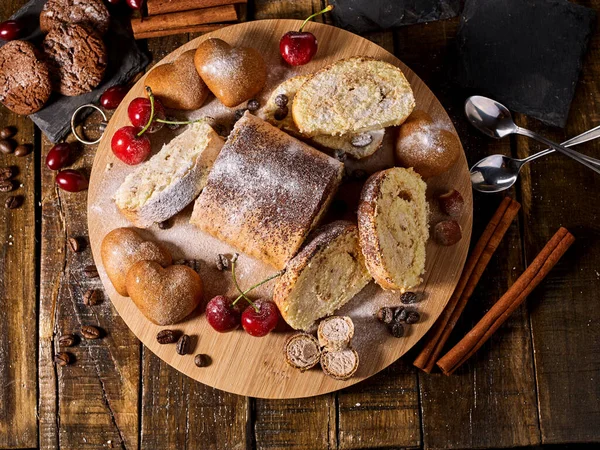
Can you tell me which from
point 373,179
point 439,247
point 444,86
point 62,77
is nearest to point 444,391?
point 439,247

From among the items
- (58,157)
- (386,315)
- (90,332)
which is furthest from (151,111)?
(386,315)

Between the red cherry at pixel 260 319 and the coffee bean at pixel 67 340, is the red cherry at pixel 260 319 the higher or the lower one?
the higher one

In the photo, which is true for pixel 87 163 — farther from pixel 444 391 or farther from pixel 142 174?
pixel 444 391

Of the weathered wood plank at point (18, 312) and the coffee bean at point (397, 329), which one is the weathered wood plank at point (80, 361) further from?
the coffee bean at point (397, 329)

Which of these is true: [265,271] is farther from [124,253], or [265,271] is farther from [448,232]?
[448,232]

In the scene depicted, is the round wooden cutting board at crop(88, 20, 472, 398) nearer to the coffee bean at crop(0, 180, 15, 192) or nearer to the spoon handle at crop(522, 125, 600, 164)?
the spoon handle at crop(522, 125, 600, 164)

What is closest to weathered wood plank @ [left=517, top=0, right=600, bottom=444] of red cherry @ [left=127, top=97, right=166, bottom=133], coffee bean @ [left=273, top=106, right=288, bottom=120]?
coffee bean @ [left=273, top=106, right=288, bottom=120]

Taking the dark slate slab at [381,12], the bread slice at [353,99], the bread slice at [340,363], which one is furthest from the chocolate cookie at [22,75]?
the bread slice at [340,363]
